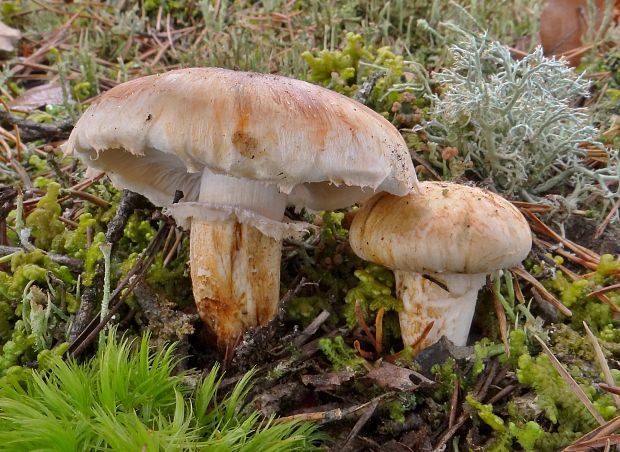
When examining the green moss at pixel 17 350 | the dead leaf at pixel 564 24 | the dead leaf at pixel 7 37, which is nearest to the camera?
the green moss at pixel 17 350

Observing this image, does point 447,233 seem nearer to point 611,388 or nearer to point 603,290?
point 611,388

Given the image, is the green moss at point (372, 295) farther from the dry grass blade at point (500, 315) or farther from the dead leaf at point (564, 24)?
the dead leaf at point (564, 24)

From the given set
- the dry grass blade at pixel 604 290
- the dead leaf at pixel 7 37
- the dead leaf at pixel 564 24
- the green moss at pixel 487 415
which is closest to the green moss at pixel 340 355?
the green moss at pixel 487 415

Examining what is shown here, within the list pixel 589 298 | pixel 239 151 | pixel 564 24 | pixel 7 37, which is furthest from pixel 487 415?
pixel 7 37

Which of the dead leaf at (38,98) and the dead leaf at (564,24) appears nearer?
the dead leaf at (38,98)

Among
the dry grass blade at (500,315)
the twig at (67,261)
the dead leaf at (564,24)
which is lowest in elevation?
the dry grass blade at (500,315)

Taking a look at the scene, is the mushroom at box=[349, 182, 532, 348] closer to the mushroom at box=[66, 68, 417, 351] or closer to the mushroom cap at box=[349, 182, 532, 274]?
the mushroom cap at box=[349, 182, 532, 274]

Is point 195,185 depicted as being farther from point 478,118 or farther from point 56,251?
point 478,118
